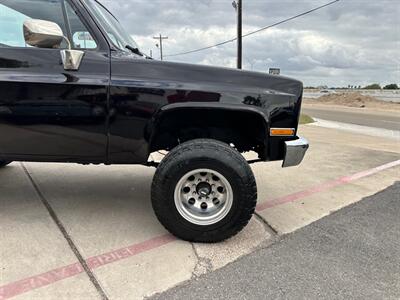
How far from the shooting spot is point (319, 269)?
3059mm

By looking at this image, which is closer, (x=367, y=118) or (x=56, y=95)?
(x=56, y=95)

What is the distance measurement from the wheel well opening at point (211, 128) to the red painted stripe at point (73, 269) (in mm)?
828

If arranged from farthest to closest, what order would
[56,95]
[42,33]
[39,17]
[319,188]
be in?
[319,188] < [39,17] < [56,95] < [42,33]

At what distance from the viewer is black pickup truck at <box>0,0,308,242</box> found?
326cm

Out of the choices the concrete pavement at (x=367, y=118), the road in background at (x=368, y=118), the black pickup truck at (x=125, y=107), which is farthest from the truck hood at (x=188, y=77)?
the road in background at (x=368, y=118)

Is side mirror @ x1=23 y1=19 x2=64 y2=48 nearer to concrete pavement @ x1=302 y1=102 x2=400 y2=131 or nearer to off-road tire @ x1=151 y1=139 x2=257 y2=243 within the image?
off-road tire @ x1=151 y1=139 x2=257 y2=243

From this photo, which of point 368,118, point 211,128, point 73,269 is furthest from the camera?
point 368,118

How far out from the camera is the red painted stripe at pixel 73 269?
2615mm

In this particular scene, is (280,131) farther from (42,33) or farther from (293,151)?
(42,33)

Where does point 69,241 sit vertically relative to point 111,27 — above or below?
below

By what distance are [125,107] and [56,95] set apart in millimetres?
539

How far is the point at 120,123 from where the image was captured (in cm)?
333

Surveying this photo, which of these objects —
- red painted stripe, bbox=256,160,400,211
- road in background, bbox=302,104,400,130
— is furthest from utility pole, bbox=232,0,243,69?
red painted stripe, bbox=256,160,400,211

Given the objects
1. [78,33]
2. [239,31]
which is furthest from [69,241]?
[239,31]
